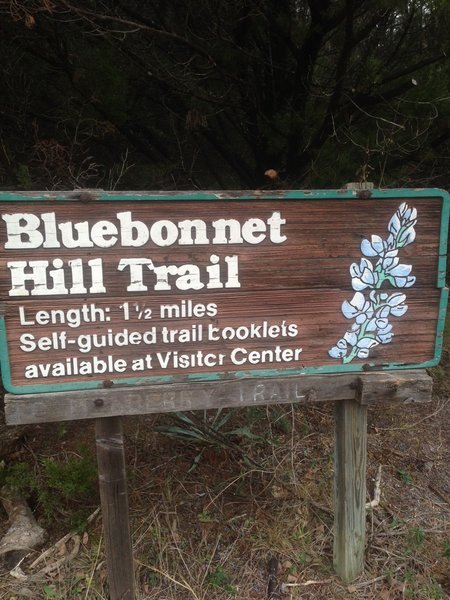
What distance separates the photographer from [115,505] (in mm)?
2033

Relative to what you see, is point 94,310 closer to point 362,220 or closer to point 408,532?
point 362,220

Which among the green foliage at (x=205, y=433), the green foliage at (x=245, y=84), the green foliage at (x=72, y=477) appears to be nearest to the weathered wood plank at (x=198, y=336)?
the green foliage at (x=72, y=477)

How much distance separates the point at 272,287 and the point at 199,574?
4.91 ft

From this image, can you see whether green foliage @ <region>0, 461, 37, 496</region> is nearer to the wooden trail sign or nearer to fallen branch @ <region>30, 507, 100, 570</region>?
fallen branch @ <region>30, 507, 100, 570</region>

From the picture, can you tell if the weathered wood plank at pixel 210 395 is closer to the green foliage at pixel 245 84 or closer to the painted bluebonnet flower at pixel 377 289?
the painted bluebonnet flower at pixel 377 289

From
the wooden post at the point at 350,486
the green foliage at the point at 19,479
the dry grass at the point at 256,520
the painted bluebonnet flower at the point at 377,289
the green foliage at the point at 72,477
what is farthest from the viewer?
the green foliage at the point at 19,479

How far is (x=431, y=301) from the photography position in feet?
6.41

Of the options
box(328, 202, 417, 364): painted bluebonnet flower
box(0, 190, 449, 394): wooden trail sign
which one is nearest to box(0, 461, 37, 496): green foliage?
box(0, 190, 449, 394): wooden trail sign

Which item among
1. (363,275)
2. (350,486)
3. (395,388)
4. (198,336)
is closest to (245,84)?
(363,275)

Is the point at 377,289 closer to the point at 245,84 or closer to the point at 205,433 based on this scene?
the point at 205,433

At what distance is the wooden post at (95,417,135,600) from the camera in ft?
6.51

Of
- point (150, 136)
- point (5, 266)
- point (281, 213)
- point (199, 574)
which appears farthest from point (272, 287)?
point (150, 136)

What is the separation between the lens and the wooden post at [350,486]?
218 cm

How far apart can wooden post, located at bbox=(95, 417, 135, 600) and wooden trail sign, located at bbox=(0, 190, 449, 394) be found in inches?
11.2
